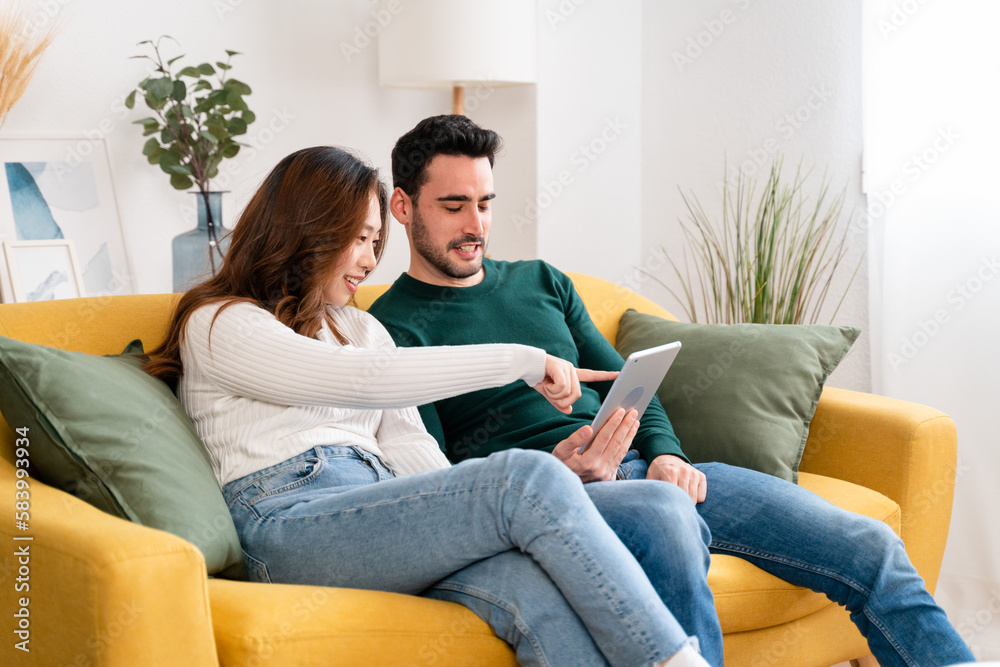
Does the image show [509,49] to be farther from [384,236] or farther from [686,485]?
[686,485]

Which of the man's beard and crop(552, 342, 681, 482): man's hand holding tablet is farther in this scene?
the man's beard

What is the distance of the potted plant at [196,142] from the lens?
88.1 inches

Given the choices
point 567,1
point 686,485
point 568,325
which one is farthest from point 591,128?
point 686,485

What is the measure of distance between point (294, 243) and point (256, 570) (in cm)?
53


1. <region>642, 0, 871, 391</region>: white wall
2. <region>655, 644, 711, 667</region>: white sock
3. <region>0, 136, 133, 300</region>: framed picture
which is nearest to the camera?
<region>655, 644, 711, 667</region>: white sock

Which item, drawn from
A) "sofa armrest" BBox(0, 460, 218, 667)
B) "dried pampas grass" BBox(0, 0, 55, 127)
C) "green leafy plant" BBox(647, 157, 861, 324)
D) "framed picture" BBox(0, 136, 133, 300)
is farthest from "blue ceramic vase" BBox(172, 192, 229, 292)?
"green leafy plant" BBox(647, 157, 861, 324)

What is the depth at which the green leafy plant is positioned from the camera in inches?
101

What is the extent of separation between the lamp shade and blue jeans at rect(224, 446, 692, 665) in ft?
5.12

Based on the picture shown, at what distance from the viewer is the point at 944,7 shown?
2438mm

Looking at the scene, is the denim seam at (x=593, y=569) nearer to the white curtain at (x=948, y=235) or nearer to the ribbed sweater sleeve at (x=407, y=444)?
the ribbed sweater sleeve at (x=407, y=444)

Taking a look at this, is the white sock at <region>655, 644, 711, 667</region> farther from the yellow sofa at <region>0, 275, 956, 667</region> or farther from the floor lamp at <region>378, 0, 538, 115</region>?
the floor lamp at <region>378, 0, 538, 115</region>

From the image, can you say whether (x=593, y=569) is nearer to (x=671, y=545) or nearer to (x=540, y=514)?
(x=540, y=514)

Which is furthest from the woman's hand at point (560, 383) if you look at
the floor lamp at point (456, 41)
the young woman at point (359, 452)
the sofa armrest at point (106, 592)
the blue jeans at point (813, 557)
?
the floor lamp at point (456, 41)

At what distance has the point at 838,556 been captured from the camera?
144 centimetres
